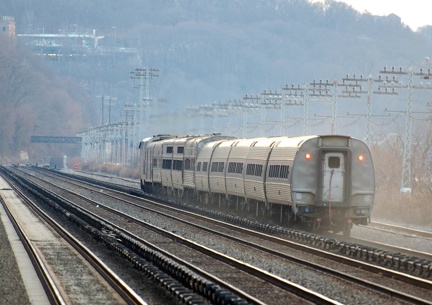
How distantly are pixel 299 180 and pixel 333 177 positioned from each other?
41.5 inches

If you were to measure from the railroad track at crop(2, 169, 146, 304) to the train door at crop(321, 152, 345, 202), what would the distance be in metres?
7.92

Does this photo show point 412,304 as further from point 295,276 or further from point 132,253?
point 132,253

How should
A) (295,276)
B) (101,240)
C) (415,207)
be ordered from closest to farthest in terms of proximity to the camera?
(295,276)
(101,240)
(415,207)

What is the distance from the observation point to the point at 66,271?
25031 mm

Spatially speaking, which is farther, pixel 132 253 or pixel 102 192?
pixel 102 192

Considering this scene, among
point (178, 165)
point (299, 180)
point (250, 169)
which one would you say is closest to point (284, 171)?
point (299, 180)

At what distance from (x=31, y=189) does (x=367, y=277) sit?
49.1m

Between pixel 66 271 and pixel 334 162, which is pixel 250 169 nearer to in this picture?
pixel 334 162

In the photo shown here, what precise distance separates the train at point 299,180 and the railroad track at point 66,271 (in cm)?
718

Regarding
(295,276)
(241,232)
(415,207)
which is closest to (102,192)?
(415,207)

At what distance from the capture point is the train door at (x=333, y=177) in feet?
115

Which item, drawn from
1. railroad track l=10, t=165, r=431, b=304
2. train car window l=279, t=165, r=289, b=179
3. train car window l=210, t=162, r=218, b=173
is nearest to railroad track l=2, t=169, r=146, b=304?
railroad track l=10, t=165, r=431, b=304

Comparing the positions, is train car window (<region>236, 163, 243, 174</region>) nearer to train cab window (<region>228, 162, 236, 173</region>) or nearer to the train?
the train

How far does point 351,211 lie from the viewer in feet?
114
